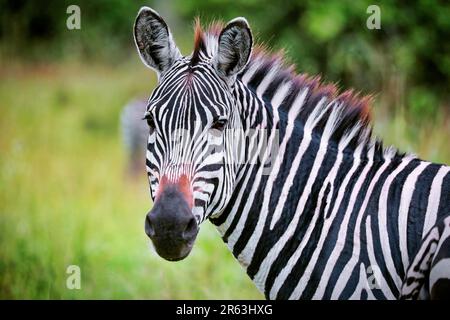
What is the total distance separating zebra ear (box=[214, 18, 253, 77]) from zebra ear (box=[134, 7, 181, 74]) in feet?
1.02

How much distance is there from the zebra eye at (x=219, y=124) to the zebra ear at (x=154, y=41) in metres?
0.55

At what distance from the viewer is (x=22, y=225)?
7293 millimetres

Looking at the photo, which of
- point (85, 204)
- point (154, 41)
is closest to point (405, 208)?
point (154, 41)

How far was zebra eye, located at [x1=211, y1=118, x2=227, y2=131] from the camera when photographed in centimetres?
338

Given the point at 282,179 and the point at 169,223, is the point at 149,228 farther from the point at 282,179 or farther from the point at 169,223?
the point at 282,179

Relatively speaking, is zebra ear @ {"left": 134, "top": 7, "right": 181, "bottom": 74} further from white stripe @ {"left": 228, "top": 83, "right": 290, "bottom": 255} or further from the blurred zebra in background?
the blurred zebra in background

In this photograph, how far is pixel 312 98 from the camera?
3771mm

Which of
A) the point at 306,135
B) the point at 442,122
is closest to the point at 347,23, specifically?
the point at 442,122

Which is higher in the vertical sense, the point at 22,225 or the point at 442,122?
the point at 442,122

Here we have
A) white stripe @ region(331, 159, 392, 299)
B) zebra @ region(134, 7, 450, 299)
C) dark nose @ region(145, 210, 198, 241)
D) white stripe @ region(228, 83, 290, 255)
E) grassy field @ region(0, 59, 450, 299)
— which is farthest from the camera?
grassy field @ region(0, 59, 450, 299)

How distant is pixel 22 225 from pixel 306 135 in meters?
4.71

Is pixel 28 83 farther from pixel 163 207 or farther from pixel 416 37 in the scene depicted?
pixel 163 207

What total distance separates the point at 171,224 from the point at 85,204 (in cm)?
639

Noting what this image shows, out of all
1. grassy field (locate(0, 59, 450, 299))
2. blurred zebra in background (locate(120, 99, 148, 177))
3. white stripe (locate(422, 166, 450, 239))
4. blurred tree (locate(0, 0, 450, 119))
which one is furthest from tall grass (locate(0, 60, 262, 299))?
white stripe (locate(422, 166, 450, 239))
